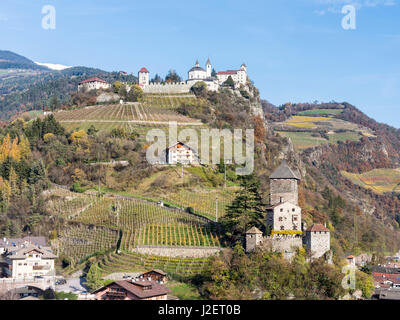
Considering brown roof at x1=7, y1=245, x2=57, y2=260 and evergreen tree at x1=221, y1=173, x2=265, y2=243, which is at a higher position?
evergreen tree at x1=221, y1=173, x2=265, y2=243

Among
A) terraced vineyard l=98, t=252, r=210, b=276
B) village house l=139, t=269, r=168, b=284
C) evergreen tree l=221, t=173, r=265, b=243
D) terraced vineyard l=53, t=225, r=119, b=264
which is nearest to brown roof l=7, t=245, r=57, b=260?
terraced vineyard l=53, t=225, r=119, b=264

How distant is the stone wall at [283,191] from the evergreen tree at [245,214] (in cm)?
113

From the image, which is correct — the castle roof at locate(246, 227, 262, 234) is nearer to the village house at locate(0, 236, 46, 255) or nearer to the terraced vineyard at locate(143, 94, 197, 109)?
the village house at locate(0, 236, 46, 255)

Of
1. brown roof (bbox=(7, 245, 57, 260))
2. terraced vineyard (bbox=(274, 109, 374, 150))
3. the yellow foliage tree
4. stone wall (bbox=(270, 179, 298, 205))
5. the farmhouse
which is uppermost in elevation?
terraced vineyard (bbox=(274, 109, 374, 150))

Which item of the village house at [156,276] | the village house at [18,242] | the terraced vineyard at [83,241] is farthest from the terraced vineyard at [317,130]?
the village house at [156,276]

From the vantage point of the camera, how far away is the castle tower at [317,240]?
4425cm

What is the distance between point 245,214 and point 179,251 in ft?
19.2

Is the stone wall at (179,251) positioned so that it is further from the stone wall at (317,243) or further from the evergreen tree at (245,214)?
the stone wall at (317,243)

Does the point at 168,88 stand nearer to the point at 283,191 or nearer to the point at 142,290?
the point at 283,191

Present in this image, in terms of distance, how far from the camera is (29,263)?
49531mm

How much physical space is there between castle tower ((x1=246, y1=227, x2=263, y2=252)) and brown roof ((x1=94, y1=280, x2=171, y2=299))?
22.9 ft

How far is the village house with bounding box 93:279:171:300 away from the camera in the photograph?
1516 inches
